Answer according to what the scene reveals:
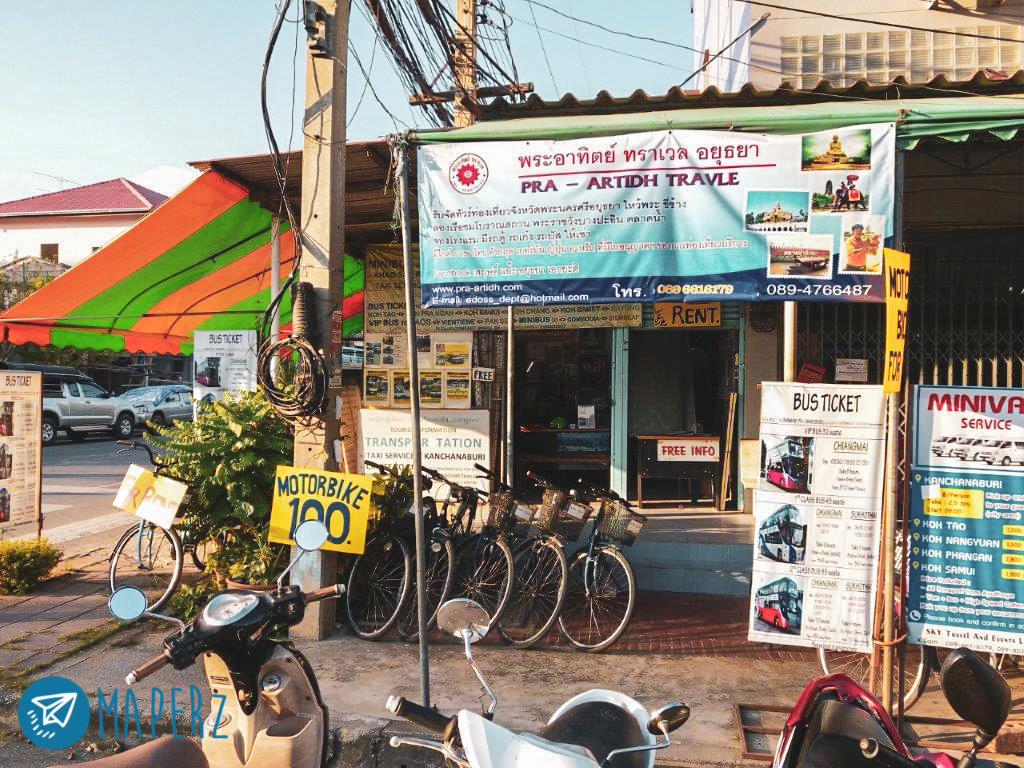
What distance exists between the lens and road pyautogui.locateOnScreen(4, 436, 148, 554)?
9.55 m

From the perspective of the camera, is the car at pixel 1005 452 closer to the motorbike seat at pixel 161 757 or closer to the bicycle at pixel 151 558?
the motorbike seat at pixel 161 757

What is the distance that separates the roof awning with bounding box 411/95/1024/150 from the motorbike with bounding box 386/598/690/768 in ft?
11.5

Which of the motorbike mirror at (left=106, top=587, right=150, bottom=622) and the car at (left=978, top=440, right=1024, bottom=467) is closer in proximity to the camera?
the motorbike mirror at (left=106, top=587, right=150, bottom=622)

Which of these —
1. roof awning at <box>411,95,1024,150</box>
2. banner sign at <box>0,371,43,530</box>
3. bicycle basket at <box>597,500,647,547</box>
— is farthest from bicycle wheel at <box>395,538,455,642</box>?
banner sign at <box>0,371,43,530</box>

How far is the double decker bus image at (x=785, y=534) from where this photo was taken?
182 inches

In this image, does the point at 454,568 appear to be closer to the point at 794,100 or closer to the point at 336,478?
the point at 336,478

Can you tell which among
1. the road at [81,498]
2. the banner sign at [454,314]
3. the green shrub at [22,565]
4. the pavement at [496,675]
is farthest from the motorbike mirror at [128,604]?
the banner sign at [454,314]

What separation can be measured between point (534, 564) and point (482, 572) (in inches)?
16.3

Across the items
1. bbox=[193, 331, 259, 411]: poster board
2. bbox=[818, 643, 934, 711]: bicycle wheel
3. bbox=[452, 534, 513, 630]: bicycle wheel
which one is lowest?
bbox=[818, 643, 934, 711]: bicycle wheel

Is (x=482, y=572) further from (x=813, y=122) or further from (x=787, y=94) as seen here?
(x=787, y=94)

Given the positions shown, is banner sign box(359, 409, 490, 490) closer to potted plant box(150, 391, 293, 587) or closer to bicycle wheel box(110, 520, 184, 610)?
bicycle wheel box(110, 520, 184, 610)

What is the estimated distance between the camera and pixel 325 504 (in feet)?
18.9

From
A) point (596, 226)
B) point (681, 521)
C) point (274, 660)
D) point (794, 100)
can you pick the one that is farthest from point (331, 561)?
point (794, 100)

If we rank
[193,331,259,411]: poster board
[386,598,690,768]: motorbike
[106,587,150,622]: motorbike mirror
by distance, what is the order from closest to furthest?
[386,598,690,768]: motorbike < [106,587,150,622]: motorbike mirror < [193,331,259,411]: poster board
